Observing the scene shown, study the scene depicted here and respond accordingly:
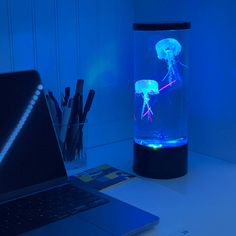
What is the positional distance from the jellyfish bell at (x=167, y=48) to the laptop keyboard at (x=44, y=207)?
376 millimetres

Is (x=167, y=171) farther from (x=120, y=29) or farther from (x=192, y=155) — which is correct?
(x=120, y=29)

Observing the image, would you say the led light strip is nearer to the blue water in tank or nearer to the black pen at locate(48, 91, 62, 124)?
the black pen at locate(48, 91, 62, 124)

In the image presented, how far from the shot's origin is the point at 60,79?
1189 mm

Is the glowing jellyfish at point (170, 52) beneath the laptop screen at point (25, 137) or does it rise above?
above

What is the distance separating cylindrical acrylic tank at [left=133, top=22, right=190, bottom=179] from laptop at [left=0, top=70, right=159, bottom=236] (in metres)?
0.18

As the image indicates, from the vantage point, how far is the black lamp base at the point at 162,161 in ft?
3.41

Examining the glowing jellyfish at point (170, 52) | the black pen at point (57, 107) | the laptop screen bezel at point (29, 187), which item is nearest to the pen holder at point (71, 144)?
the black pen at point (57, 107)

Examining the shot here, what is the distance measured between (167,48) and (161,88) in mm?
97

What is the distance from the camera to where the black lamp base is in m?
1.04

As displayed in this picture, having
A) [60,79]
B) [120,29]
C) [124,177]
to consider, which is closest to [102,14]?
[120,29]

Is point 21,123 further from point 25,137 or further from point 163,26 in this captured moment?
point 163,26

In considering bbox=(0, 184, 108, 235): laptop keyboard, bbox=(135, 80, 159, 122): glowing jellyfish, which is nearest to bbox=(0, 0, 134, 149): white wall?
bbox=(135, 80, 159, 122): glowing jellyfish

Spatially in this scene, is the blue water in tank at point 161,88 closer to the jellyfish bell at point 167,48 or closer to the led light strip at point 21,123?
the jellyfish bell at point 167,48

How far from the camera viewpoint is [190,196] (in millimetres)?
958
